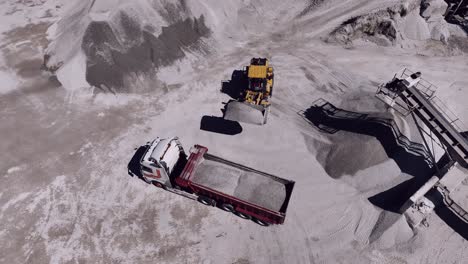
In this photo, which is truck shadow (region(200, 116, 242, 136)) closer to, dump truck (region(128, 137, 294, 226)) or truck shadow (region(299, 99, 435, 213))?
dump truck (region(128, 137, 294, 226))

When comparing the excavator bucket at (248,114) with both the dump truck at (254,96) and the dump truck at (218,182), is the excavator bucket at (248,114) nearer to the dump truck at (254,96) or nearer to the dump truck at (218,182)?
the dump truck at (254,96)

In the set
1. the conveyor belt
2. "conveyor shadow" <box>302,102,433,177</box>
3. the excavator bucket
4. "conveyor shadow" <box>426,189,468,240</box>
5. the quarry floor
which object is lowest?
the quarry floor

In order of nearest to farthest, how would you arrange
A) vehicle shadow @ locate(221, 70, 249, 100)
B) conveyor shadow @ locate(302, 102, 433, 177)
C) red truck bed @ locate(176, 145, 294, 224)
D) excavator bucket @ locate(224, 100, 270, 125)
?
red truck bed @ locate(176, 145, 294, 224) → conveyor shadow @ locate(302, 102, 433, 177) → excavator bucket @ locate(224, 100, 270, 125) → vehicle shadow @ locate(221, 70, 249, 100)

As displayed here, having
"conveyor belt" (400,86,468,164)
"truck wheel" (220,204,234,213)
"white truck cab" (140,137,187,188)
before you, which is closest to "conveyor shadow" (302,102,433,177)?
"conveyor belt" (400,86,468,164)

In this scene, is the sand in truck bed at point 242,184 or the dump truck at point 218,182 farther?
the sand in truck bed at point 242,184

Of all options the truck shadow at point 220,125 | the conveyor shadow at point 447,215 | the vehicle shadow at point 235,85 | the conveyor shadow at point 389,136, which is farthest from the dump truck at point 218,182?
the conveyor shadow at point 447,215

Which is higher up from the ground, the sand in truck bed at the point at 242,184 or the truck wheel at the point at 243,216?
the sand in truck bed at the point at 242,184

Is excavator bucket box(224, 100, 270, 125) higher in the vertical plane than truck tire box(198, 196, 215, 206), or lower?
higher

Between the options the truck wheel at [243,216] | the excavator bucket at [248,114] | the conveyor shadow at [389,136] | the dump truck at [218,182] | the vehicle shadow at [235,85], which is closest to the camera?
the dump truck at [218,182]
